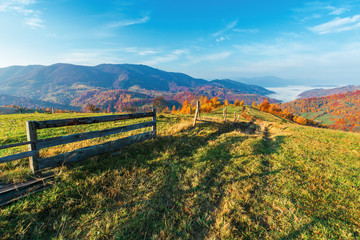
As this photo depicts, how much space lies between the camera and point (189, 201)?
4.54 metres

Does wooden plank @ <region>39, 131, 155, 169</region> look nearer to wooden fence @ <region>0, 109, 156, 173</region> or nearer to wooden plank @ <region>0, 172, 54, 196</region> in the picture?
wooden fence @ <region>0, 109, 156, 173</region>

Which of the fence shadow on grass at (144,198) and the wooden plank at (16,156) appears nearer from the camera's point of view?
the fence shadow on grass at (144,198)

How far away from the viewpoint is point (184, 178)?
18.4 ft

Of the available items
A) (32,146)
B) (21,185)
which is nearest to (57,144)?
(32,146)

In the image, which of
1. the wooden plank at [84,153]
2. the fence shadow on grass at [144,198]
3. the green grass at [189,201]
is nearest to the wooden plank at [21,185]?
the green grass at [189,201]

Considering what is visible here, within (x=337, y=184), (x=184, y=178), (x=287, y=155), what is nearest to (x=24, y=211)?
(x=184, y=178)

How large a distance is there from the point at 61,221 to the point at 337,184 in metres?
10.2

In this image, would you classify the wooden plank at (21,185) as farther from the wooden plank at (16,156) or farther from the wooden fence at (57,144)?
the wooden plank at (16,156)

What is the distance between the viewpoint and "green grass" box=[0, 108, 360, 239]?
353 cm

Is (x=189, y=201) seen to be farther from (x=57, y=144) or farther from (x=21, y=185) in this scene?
(x=57, y=144)

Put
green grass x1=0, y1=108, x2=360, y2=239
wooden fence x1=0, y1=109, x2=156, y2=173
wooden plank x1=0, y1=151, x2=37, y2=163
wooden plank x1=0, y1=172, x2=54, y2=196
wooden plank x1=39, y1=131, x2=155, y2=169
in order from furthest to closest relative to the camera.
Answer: wooden plank x1=39, y1=131, x2=155, y2=169
wooden fence x1=0, y1=109, x2=156, y2=173
wooden plank x1=0, y1=151, x2=37, y2=163
wooden plank x1=0, y1=172, x2=54, y2=196
green grass x1=0, y1=108, x2=360, y2=239

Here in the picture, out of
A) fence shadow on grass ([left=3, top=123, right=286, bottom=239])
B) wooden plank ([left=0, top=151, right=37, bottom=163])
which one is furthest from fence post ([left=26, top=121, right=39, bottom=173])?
fence shadow on grass ([left=3, top=123, right=286, bottom=239])

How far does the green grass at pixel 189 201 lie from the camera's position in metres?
3.53

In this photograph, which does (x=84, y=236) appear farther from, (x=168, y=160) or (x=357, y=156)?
(x=357, y=156)
